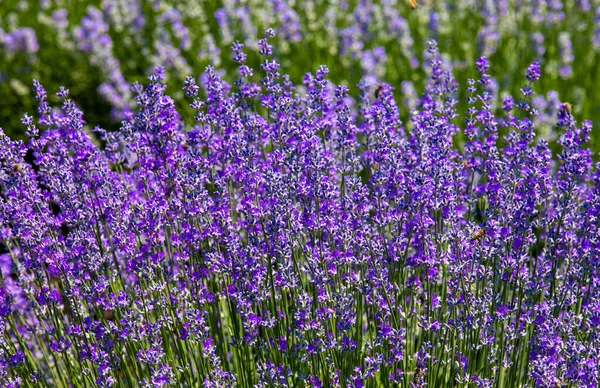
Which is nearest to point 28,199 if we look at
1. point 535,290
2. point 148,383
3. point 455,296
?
point 148,383

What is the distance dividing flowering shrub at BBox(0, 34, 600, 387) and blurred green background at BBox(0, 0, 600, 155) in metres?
4.03

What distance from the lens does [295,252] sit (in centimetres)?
343

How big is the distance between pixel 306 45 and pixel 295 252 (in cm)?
574

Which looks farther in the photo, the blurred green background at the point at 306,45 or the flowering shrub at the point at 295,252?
the blurred green background at the point at 306,45

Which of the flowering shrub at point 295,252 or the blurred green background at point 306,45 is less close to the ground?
the blurred green background at point 306,45

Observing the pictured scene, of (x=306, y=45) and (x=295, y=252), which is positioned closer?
(x=295, y=252)

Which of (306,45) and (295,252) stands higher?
(306,45)

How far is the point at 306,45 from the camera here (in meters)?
8.80

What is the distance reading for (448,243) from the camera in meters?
3.78

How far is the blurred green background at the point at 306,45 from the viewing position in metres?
7.98

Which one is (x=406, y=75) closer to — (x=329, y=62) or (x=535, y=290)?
(x=329, y=62)

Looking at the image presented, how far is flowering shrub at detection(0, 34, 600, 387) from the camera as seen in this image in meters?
3.15

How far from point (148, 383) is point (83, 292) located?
531mm

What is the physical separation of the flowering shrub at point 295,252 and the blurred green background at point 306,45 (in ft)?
13.2
